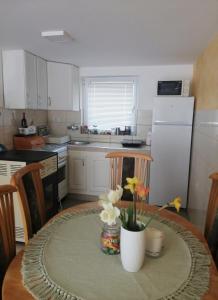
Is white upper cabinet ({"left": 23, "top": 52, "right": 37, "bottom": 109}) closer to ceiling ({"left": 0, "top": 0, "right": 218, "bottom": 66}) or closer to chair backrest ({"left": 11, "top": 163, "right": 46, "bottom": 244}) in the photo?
ceiling ({"left": 0, "top": 0, "right": 218, "bottom": 66})

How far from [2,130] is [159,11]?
231cm

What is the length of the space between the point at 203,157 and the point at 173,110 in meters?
0.92

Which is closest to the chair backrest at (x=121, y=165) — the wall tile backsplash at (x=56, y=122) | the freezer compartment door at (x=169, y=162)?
the freezer compartment door at (x=169, y=162)

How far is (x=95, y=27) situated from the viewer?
2002 millimetres

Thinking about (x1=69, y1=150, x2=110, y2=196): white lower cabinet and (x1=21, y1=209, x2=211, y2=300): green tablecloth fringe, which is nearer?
(x1=21, y1=209, x2=211, y2=300): green tablecloth fringe

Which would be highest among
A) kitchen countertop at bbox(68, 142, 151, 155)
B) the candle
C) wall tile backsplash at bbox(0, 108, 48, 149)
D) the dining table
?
wall tile backsplash at bbox(0, 108, 48, 149)

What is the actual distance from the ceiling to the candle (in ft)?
4.84

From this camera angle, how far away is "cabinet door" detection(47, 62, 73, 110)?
3.54m

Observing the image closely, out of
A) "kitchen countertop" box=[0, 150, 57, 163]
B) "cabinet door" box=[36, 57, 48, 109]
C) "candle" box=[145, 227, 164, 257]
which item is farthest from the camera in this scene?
"cabinet door" box=[36, 57, 48, 109]

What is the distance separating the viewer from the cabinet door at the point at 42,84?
10.7 ft

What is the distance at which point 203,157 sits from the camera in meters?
2.47

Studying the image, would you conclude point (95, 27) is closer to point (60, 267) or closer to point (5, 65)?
point (5, 65)

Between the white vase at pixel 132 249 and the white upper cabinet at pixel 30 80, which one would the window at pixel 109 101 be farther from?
the white vase at pixel 132 249

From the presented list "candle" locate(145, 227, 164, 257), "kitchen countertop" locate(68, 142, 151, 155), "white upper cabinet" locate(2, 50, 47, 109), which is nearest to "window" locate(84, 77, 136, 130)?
"kitchen countertop" locate(68, 142, 151, 155)
